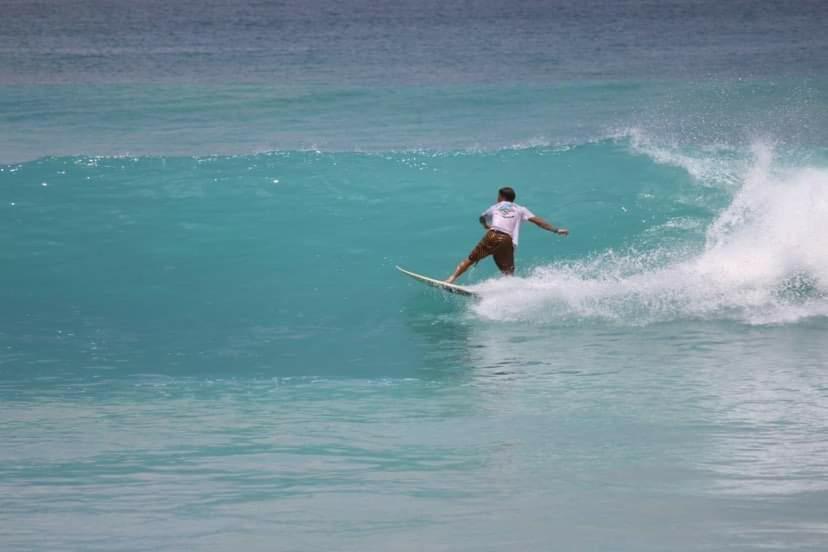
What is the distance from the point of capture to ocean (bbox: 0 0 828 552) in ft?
21.1

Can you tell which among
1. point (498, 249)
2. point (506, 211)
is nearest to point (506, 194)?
point (506, 211)

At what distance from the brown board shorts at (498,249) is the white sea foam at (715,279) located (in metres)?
0.19

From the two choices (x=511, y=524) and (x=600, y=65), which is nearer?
(x=511, y=524)

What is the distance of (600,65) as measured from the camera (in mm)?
46594

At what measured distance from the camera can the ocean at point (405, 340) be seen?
6.43m

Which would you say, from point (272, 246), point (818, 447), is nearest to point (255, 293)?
point (272, 246)

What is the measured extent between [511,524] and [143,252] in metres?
11.0

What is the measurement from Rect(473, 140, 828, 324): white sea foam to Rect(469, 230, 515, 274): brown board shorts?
0.62 feet

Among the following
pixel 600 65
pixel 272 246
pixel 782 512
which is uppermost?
pixel 600 65

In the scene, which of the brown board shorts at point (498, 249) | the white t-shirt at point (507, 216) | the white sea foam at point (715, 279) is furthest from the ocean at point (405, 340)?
the white t-shirt at point (507, 216)

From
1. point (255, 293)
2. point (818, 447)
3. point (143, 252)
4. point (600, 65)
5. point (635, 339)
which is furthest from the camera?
point (600, 65)

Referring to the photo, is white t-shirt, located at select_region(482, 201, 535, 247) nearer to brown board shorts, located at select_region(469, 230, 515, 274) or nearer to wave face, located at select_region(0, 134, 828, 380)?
brown board shorts, located at select_region(469, 230, 515, 274)

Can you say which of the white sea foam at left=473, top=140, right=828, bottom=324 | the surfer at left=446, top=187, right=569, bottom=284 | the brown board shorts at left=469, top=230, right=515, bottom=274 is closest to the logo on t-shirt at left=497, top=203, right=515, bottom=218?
the surfer at left=446, top=187, right=569, bottom=284

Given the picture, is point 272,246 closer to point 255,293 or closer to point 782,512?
point 255,293
